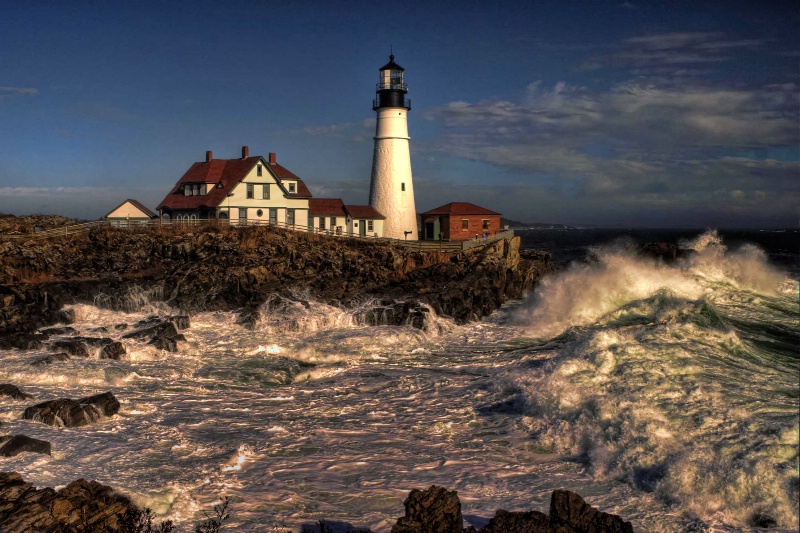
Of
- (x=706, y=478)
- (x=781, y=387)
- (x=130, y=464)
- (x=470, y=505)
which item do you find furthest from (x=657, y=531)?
(x=130, y=464)

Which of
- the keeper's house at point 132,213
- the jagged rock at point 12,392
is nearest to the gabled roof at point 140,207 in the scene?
the keeper's house at point 132,213

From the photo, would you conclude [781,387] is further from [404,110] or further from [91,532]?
[404,110]

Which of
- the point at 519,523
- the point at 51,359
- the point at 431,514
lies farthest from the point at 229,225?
the point at 519,523

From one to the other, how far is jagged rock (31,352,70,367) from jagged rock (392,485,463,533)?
1421 centimetres

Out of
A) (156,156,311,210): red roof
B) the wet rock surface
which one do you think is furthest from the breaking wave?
(156,156,311,210): red roof

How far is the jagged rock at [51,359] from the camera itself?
1875 cm

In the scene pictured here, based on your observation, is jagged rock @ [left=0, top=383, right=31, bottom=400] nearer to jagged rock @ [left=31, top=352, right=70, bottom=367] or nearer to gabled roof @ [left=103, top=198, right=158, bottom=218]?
jagged rock @ [left=31, top=352, right=70, bottom=367]

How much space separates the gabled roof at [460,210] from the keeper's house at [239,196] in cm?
870

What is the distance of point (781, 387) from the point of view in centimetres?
1452

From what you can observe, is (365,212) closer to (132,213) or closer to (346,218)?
(346,218)

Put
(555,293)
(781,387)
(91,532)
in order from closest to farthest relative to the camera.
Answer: (91,532)
(781,387)
(555,293)

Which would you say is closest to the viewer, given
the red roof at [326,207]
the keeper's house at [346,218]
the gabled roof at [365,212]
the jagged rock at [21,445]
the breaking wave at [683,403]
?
the breaking wave at [683,403]

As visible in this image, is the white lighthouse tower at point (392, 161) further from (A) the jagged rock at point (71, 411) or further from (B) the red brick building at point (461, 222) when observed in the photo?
(A) the jagged rock at point (71, 411)

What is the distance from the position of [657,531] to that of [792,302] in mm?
22456
